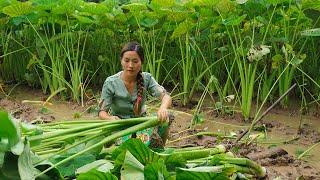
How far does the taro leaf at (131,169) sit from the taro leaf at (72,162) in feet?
0.79

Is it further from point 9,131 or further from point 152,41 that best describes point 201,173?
point 152,41

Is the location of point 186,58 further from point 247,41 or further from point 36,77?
point 36,77

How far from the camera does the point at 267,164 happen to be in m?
3.46

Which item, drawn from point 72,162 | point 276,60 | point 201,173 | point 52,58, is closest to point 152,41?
point 52,58

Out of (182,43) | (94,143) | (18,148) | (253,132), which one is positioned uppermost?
(18,148)

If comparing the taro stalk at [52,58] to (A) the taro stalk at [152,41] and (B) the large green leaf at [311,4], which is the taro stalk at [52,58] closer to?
(A) the taro stalk at [152,41]

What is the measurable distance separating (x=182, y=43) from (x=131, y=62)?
2520 millimetres

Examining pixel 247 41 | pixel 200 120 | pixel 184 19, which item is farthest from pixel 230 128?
pixel 184 19

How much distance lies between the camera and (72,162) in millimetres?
2211

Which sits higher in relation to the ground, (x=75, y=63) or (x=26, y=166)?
(x=26, y=166)

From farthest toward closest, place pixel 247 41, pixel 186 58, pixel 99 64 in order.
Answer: pixel 99 64 → pixel 186 58 → pixel 247 41

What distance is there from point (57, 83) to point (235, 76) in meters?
1.84

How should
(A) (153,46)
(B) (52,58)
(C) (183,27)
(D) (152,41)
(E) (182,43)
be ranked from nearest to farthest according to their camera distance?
(C) (183,27) < (A) (153,46) < (D) (152,41) < (E) (182,43) < (B) (52,58)

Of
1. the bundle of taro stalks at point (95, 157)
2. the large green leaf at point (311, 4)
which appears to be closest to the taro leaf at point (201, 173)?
the bundle of taro stalks at point (95, 157)
